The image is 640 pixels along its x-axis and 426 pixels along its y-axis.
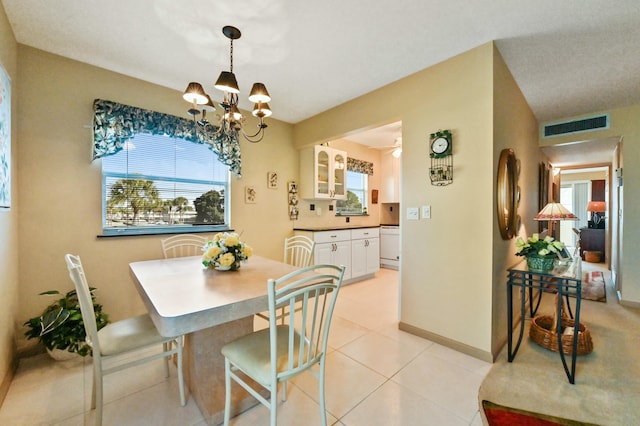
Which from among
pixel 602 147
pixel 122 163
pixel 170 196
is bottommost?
pixel 170 196

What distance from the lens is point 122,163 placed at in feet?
8.73

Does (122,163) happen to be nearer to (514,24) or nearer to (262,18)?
(262,18)

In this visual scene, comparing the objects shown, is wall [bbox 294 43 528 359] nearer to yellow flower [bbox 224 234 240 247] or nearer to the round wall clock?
the round wall clock

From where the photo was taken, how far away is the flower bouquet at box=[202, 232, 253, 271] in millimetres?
1907

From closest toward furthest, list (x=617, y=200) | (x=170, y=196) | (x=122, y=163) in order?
(x=122, y=163) → (x=170, y=196) → (x=617, y=200)

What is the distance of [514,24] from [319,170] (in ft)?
9.25

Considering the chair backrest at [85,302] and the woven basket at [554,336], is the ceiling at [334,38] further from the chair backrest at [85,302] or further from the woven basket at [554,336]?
the woven basket at [554,336]

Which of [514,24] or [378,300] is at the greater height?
[514,24]

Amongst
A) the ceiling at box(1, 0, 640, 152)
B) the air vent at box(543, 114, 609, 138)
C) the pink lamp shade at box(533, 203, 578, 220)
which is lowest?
the pink lamp shade at box(533, 203, 578, 220)

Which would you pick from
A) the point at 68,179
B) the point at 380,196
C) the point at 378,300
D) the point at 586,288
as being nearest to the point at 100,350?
the point at 68,179

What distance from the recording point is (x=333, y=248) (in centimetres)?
412

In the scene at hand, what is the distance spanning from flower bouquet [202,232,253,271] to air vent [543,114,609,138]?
15.7ft

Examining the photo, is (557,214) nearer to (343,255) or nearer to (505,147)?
(505,147)

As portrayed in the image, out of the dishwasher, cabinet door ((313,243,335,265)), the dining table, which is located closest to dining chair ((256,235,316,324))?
the dining table
